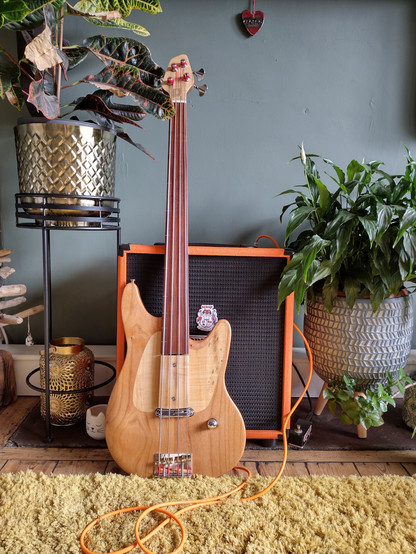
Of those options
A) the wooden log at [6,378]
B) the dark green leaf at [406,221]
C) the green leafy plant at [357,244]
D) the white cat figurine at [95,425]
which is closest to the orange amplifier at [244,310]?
the green leafy plant at [357,244]

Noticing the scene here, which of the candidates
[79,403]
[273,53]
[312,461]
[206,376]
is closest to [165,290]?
Result: [206,376]

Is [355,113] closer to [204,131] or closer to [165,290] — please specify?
[204,131]

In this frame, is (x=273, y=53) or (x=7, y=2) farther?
(x=273, y=53)

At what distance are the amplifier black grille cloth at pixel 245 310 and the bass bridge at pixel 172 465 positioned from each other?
250 millimetres

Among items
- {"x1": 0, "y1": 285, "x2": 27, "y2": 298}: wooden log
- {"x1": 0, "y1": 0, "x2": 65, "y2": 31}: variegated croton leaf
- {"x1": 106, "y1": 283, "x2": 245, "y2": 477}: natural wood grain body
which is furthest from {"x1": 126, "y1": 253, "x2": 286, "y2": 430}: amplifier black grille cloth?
{"x1": 0, "y1": 0, "x2": 65, "y2": 31}: variegated croton leaf

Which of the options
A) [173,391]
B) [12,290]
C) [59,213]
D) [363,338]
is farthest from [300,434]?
[12,290]

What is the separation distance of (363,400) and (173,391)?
0.59 metres

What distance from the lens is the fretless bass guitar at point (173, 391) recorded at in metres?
1.10

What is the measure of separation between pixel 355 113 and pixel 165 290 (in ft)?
3.38

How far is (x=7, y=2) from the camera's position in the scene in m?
0.95

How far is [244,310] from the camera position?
124cm

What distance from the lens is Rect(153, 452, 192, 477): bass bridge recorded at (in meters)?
1.10

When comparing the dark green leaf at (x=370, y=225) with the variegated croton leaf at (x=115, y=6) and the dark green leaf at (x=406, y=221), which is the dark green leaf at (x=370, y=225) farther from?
the variegated croton leaf at (x=115, y=6)

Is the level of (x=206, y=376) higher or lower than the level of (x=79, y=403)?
higher
